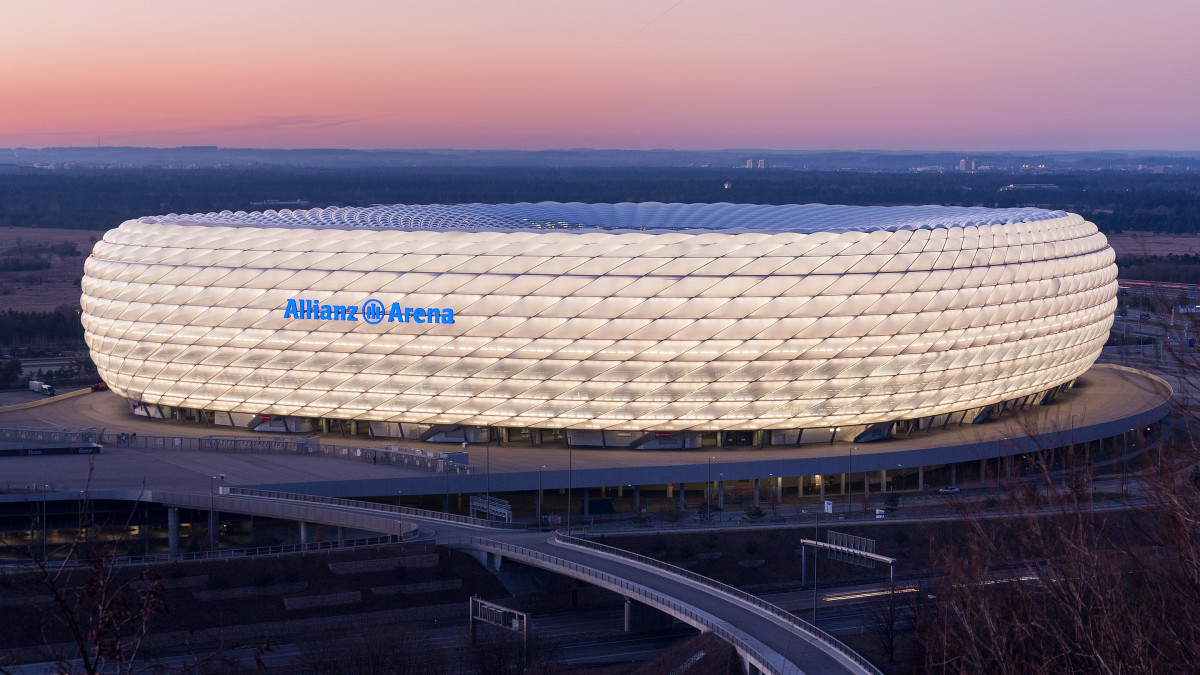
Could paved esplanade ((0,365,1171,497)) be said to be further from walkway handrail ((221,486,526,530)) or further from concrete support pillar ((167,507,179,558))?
concrete support pillar ((167,507,179,558))

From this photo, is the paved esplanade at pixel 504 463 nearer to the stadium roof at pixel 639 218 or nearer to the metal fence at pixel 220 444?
the metal fence at pixel 220 444

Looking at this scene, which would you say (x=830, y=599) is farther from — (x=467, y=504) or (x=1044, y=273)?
(x=1044, y=273)

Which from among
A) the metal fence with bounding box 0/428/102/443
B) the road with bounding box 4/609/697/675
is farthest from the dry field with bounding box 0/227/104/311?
the road with bounding box 4/609/697/675

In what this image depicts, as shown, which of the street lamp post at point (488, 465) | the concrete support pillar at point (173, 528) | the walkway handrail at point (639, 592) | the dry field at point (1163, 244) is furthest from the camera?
the dry field at point (1163, 244)

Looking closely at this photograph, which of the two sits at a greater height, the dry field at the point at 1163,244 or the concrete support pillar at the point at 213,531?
the concrete support pillar at the point at 213,531

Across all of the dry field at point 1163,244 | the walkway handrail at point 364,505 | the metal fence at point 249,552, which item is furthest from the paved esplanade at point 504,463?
the dry field at point 1163,244

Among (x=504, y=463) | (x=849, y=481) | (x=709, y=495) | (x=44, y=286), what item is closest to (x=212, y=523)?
(x=504, y=463)

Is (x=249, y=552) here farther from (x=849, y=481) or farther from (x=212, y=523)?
(x=849, y=481)
